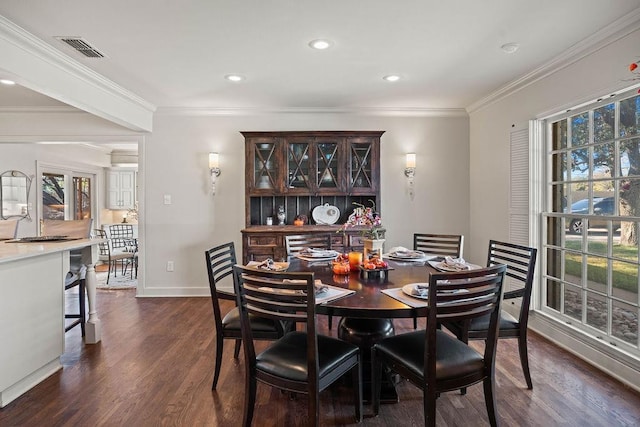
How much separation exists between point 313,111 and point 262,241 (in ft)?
5.89

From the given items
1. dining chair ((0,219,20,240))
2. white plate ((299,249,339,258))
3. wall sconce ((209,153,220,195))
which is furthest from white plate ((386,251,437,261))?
dining chair ((0,219,20,240))

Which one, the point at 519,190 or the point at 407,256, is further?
the point at 519,190

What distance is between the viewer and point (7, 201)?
5.34 meters

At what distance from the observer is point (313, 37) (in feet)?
8.63

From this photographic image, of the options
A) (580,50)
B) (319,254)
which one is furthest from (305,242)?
(580,50)

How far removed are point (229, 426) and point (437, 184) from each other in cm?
381

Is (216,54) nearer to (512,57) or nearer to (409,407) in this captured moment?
(512,57)

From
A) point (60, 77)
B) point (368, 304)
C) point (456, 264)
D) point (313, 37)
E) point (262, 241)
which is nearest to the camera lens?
point (368, 304)

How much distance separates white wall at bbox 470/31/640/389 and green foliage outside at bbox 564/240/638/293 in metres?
0.47

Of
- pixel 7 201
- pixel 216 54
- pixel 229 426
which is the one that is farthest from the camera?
pixel 7 201

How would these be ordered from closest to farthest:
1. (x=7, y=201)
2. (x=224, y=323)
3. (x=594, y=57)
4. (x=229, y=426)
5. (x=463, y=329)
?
(x=229, y=426) → (x=463, y=329) → (x=224, y=323) → (x=594, y=57) → (x=7, y=201)

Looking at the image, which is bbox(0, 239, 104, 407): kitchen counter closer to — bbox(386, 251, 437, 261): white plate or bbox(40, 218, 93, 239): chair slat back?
bbox(40, 218, 93, 239): chair slat back

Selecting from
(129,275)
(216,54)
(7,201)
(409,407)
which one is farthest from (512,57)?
(7,201)

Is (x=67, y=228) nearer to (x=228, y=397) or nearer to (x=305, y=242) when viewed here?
(x=305, y=242)
